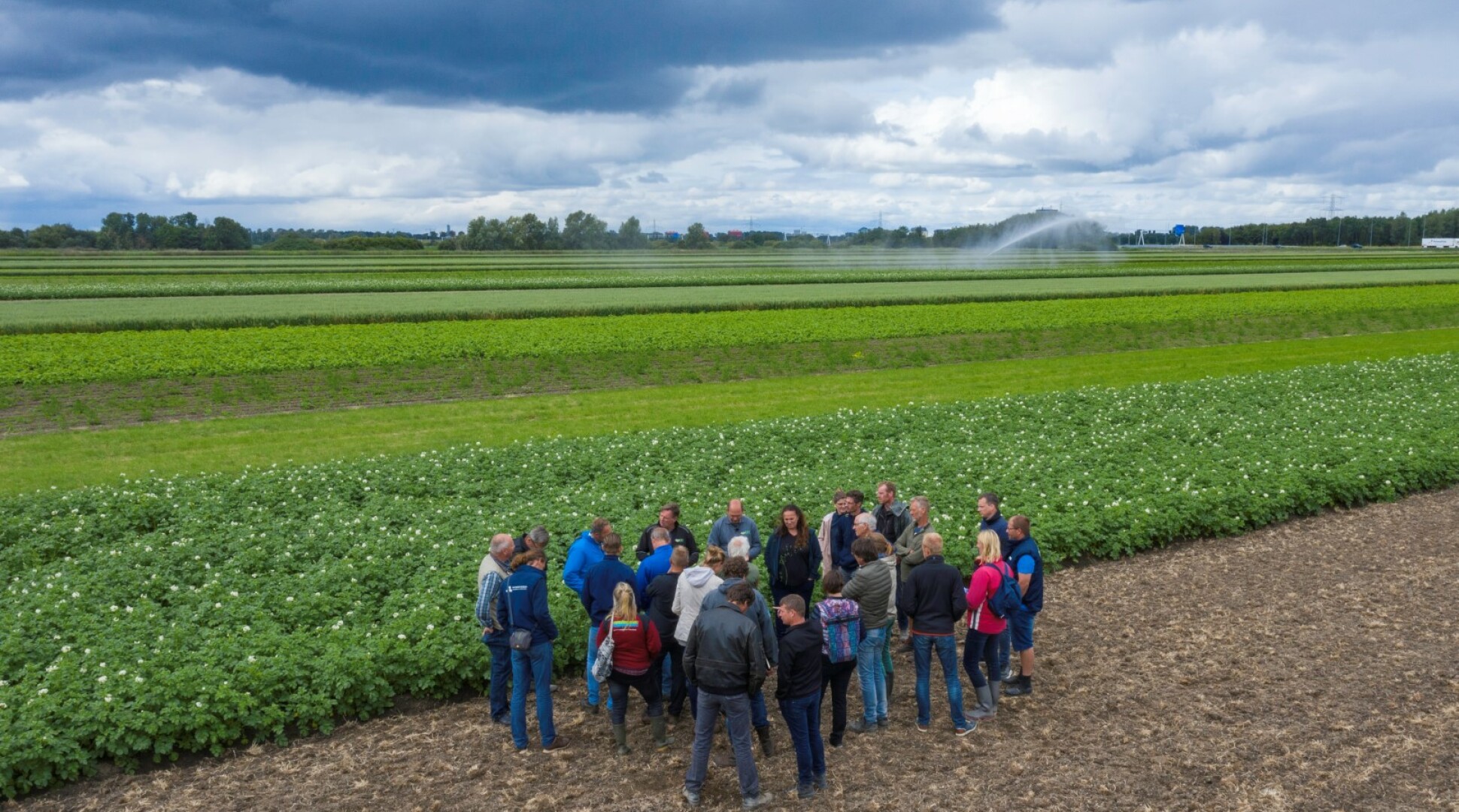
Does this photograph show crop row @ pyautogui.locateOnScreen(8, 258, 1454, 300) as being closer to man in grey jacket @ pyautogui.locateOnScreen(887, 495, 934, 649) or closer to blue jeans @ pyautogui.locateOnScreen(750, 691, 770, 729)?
man in grey jacket @ pyautogui.locateOnScreen(887, 495, 934, 649)

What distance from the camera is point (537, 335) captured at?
42.7 m

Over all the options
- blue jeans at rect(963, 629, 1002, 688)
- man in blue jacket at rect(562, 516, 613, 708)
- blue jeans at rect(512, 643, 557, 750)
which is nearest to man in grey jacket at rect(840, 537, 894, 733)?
blue jeans at rect(963, 629, 1002, 688)

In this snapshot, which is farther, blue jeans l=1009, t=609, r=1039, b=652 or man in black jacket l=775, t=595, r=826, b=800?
blue jeans l=1009, t=609, r=1039, b=652

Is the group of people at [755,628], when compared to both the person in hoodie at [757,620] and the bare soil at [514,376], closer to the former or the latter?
the person in hoodie at [757,620]

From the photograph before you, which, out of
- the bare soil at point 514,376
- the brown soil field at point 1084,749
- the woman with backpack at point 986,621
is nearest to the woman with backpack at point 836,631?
the brown soil field at point 1084,749

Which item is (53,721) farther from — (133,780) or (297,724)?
(297,724)

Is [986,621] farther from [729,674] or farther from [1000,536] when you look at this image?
[729,674]

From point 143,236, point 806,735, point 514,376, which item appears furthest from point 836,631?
point 143,236

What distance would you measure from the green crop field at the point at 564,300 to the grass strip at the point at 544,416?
2410 centimetres

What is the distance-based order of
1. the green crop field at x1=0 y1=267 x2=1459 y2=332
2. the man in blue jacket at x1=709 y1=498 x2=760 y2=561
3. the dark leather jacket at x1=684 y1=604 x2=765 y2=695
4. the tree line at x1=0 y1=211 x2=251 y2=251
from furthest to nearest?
the tree line at x1=0 y1=211 x2=251 y2=251, the green crop field at x1=0 y1=267 x2=1459 y2=332, the man in blue jacket at x1=709 y1=498 x2=760 y2=561, the dark leather jacket at x1=684 y1=604 x2=765 y2=695

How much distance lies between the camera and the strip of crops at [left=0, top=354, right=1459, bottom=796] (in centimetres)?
1075

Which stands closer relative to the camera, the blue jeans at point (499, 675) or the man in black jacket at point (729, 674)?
the man in black jacket at point (729, 674)

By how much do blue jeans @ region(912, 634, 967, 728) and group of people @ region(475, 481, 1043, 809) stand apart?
18mm

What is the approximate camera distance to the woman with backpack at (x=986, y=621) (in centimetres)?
1043
